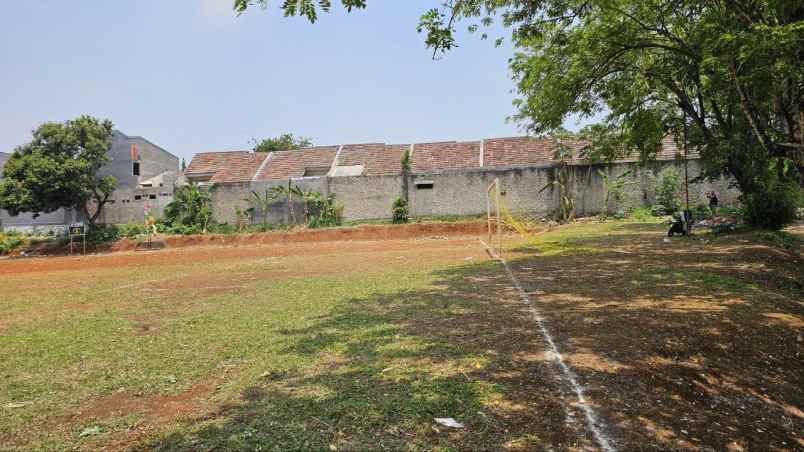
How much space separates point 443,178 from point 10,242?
24790mm

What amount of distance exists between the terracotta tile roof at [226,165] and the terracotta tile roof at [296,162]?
0.92 meters

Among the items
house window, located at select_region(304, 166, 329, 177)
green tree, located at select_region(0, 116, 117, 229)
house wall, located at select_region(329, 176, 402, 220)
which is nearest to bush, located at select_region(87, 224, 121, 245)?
green tree, located at select_region(0, 116, 117, 229)

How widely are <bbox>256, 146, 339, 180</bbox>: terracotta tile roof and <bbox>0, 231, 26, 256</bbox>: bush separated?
13.7 meters

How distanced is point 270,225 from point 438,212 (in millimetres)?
9592

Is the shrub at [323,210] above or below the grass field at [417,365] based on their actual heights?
above

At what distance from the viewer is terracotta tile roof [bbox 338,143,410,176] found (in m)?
29.1

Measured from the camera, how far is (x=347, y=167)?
3028 centimetres

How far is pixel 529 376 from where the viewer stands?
3848 mm

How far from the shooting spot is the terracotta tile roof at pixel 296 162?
98.6ft

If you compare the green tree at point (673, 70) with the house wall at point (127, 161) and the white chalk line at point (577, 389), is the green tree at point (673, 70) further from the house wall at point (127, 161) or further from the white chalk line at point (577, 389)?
the house wall at point (127, 161)

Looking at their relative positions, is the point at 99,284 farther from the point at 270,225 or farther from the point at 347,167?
the point at 347,167

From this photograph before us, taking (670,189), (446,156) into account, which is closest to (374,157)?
(446,156)

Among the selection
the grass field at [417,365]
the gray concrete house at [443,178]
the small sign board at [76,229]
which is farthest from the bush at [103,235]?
the grass field at [417,365]

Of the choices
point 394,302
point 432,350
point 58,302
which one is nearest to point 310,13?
point 432,350
